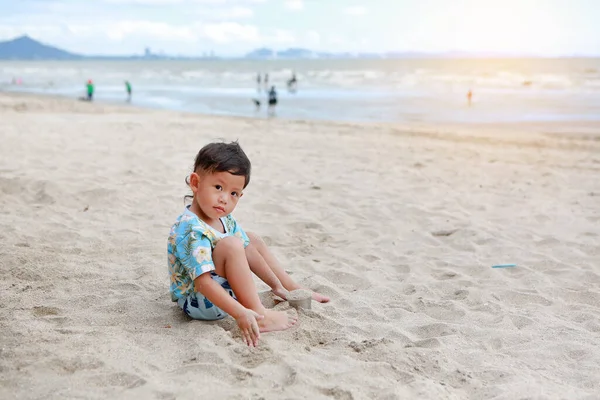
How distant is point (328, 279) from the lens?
13.0ft

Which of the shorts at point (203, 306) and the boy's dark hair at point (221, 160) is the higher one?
the boy's dark hair at point (221, 160)

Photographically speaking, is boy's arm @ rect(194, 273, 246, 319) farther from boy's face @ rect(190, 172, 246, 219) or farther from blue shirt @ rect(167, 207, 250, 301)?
boy's face @ rect(190, 172, 246, 219)

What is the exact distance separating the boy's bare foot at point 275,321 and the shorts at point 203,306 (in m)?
0.23

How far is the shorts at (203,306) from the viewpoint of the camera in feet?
9.78

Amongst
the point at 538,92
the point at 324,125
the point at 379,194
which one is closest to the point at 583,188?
the point at 379,194

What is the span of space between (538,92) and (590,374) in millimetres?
28525

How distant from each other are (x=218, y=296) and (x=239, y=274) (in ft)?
0.48

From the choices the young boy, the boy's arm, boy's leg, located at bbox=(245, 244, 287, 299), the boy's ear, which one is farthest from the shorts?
the boy's ear

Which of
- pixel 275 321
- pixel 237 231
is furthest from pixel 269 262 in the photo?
pixel 275 321

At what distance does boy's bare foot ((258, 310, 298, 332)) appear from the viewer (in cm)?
292

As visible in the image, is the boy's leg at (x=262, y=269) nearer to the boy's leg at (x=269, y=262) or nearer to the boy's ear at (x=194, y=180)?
the boy's leg at (x=269, y=262)

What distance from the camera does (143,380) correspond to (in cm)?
234

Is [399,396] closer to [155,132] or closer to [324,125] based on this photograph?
[155,132]

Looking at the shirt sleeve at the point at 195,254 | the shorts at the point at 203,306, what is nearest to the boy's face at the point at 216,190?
the shirt sleeve at the point at 195,254
